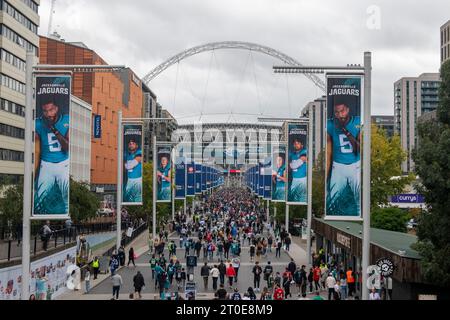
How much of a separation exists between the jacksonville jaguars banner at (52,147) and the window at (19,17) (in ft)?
169

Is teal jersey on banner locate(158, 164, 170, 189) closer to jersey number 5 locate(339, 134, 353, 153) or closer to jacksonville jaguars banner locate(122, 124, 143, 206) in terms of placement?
jacksonville jaguars banner locate(122, 124, 143, 206)

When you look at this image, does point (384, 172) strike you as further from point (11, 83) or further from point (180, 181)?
point (11, 83)

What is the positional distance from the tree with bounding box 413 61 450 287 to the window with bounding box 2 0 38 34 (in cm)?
5548

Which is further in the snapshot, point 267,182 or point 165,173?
point 267,182

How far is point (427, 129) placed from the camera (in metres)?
20.3

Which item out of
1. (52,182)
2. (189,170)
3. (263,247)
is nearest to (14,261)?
(52,182)

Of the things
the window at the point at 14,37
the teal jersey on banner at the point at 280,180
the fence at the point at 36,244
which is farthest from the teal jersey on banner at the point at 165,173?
the window at the point at 14,37

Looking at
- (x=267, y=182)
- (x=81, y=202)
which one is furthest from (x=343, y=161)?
(x=267, y=182)

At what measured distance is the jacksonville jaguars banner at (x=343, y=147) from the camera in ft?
64.5

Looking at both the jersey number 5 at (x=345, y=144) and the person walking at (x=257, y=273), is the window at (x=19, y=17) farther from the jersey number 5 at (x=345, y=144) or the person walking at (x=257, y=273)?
the jersey number 5 at (x=345, y=144)

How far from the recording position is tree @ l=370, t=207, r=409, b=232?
47.9m

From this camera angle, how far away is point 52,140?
1895cm

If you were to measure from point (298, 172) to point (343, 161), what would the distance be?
18.6m
